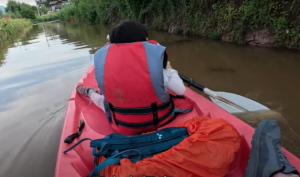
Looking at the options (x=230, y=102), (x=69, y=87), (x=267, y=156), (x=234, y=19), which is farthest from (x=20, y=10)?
(x=267, y=156)

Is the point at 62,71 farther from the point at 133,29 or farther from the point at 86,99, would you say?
the point at 133,29

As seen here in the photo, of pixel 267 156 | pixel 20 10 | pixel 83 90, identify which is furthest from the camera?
pixel 20 10

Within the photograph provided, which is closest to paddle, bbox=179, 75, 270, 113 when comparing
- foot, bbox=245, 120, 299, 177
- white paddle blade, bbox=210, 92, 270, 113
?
white paddle blade, bbox=210, 92, 270, 113

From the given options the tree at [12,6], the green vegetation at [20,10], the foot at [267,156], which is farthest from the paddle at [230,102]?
the tree at [12,6]

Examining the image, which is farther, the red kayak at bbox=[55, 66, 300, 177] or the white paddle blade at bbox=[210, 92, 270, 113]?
the white paddle blade at bbox=[210, 92, 270, 113]

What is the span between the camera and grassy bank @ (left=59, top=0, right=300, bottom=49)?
4.29 meters

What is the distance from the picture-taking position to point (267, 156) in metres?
1.10

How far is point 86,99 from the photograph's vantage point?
8.32 ft

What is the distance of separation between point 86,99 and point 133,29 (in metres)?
1.35

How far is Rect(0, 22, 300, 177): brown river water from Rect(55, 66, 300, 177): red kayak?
564 millimetres

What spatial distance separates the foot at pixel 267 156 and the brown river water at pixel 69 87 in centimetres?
97

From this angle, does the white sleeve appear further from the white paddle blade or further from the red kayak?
the white paddle blade

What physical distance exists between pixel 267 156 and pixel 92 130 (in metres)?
1.33

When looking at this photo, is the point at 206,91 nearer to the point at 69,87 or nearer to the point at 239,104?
the point at 239,104
